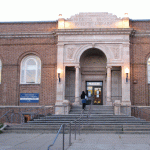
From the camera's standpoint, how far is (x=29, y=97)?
21609 millimetres

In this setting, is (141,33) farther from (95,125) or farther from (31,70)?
(95,125)

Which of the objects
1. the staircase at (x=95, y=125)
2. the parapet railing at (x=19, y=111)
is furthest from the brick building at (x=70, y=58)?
the staircase at (x=95, y=125)

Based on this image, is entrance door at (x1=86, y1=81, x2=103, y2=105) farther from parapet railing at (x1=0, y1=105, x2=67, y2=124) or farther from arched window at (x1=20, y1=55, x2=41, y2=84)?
arched window at (x1=20, y1=55, x2=41, y2=84)

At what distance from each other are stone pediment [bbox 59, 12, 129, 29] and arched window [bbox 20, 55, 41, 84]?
425 centimetres

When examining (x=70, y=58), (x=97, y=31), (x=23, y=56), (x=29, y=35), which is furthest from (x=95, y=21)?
(x=23, y=56)

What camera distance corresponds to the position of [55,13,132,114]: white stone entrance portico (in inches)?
814

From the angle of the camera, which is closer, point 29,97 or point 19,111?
point 19,111

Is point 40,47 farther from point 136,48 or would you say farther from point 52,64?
point 136,48

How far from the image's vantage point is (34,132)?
46.0 feet

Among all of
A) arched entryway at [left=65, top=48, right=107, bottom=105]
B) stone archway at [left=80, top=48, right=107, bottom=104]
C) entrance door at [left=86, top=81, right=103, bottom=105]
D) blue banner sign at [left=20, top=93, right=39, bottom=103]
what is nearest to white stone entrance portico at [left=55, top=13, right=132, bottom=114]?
arched entryway at [left=65, top=48, right=107, bottom=105]

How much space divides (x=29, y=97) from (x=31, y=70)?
8.25 feet

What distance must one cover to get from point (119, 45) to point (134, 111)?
5.81 m

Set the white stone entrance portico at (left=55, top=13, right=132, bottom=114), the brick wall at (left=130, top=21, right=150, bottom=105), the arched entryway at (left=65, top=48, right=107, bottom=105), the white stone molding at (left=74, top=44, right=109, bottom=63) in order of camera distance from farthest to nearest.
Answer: the arched entryway at (left=65, top=48, right=107, bottom=105)
the white stone molding at (left=74, top=44, right=109, bottom=63)
the brick wall at (left=130, top=21, right=150, bottom=105)
the white stone entrance portico at (left=55, top=13, right=132, bottom=114)

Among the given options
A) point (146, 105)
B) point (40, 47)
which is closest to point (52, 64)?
point (40, 47)
